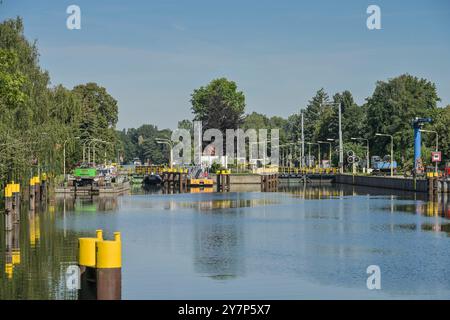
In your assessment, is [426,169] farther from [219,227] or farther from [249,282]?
[249,282]

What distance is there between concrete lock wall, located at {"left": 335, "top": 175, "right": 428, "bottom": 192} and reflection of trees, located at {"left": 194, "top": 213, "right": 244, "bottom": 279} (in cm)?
4499

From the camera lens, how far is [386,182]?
393 feet

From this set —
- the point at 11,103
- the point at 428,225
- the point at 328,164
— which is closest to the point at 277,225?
the point at 428,225

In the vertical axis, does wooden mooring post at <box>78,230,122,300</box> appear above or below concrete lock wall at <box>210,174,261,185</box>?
above

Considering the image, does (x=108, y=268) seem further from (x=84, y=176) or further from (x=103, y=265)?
(x=84, y=176)

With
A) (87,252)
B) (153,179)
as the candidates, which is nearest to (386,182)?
(153,179)

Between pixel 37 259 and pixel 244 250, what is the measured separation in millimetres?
10657

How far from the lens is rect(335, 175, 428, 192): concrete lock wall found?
341 feet

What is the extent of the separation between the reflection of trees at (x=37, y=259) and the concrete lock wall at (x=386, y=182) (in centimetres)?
5619

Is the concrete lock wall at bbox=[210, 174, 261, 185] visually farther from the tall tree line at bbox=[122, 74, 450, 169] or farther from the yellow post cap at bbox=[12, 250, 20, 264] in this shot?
the yellow post cap at bbox=[12, 250, 20, 264]

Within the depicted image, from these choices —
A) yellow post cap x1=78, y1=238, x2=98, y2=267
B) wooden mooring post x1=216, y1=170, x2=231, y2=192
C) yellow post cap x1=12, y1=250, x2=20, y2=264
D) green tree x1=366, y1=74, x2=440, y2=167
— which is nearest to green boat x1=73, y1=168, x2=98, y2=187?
wooden mooring post x1=216, y1=170, x2=231, y2=192

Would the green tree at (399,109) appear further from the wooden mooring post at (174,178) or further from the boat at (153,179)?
the boat at (153,179)

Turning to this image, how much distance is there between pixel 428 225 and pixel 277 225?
9748 mm

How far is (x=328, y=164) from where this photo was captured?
184m
